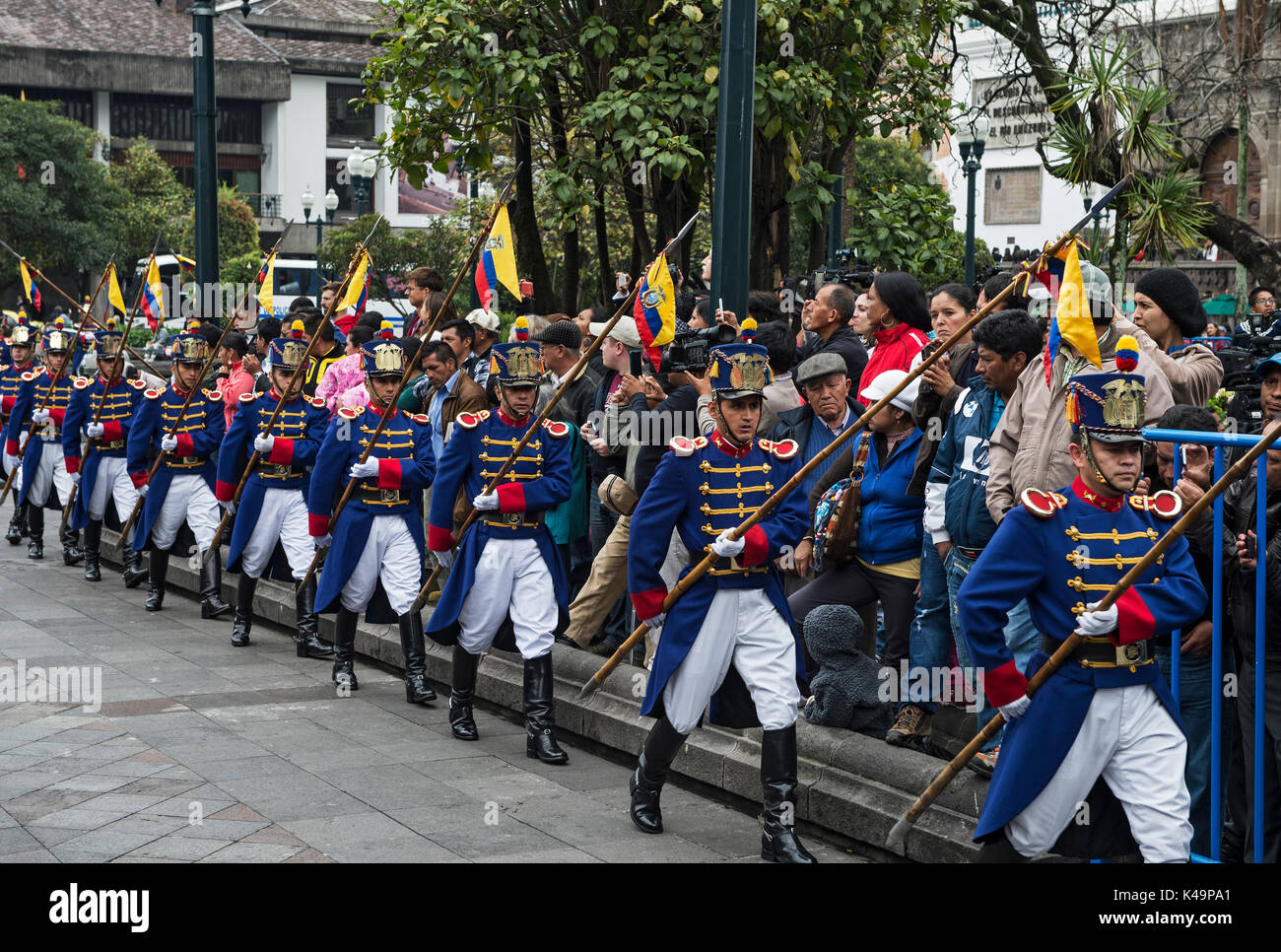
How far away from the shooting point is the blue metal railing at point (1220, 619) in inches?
197

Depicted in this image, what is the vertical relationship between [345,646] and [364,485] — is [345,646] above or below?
below

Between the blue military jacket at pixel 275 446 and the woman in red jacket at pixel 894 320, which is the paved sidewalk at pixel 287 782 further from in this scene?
the woman in red jacket at pixel 894 320

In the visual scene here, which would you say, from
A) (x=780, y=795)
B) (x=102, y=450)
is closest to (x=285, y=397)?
(x=102, y=450)

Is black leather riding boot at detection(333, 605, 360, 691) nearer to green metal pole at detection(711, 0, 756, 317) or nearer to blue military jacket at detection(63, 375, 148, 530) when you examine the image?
green metal pole at detection(711, 0, 756, 317)

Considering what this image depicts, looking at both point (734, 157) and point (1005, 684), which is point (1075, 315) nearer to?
point (1005, 684)

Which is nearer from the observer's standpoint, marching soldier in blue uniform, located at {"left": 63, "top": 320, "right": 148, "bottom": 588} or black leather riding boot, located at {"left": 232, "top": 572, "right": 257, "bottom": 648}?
black leather riding boot, located at {"left": 232, "top": 572, "right": 257, "bottom": 648}

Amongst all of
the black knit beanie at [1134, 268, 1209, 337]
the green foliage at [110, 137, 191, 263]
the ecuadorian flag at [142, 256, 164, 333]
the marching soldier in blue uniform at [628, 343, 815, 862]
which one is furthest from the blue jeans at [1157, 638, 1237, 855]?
the green foliage at [110, 137, 191, 263]

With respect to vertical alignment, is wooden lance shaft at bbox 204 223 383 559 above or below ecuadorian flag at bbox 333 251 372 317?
below

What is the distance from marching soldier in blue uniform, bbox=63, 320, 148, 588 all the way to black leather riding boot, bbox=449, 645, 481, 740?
588 cm

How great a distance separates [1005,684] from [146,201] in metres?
47.1

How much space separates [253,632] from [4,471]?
6.80m

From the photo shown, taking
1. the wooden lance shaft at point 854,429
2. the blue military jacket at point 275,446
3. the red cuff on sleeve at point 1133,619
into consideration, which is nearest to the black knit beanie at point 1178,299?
the wooden lance shaft at point 854,429

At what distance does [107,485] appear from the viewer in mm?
13719

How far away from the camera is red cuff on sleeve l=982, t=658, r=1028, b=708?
16.4ft
